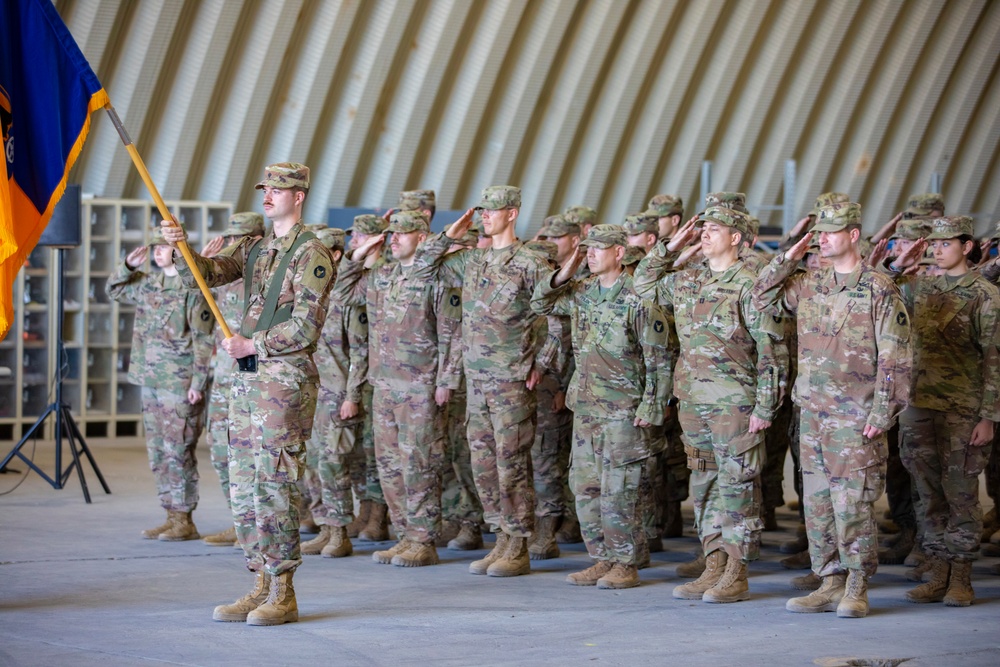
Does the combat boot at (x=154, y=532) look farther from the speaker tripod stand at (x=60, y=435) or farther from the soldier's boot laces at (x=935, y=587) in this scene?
the soldier's boot laces at (x=935, y=587)

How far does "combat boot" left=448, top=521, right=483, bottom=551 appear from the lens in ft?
23.6

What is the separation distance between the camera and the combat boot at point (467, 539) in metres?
7.18

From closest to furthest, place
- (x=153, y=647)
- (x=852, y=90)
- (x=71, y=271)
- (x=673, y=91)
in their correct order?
(x=153, y=647)
(x=71, y=271)
(x=673, y=91)
(x=852, y=90)

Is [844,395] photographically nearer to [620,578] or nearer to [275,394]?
[620,578]

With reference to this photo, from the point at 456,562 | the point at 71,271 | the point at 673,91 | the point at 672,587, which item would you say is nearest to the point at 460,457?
the point at 456,562

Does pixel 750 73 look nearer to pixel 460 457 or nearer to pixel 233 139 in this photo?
pixel 233 139

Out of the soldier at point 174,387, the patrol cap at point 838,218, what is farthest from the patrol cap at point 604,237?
the soldier at point 174,387

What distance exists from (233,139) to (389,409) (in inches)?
240

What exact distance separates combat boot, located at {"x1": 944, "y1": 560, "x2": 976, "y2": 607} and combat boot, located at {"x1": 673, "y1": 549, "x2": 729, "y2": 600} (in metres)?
1.00

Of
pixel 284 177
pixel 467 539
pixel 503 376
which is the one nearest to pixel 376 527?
pixel 467 539

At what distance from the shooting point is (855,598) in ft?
18.2

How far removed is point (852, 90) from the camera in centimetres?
1541

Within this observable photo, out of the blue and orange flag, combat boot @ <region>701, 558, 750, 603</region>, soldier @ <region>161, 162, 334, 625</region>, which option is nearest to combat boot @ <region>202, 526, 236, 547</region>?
soldier @ <region>161, 162, 334, 625</region>

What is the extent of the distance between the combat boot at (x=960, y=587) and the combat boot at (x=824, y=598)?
508 millimetres
